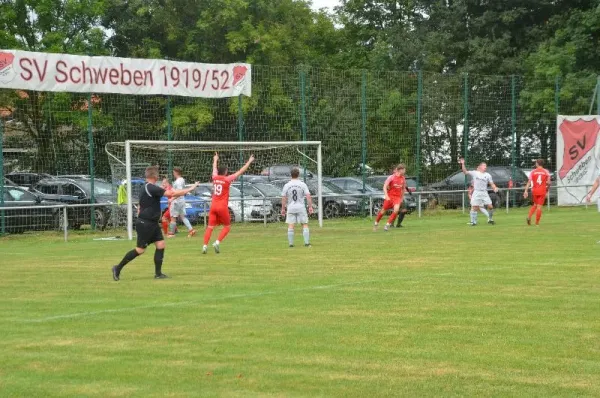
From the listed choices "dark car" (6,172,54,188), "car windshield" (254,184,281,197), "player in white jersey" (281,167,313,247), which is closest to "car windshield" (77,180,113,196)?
"dark car" (6,172,54,188)

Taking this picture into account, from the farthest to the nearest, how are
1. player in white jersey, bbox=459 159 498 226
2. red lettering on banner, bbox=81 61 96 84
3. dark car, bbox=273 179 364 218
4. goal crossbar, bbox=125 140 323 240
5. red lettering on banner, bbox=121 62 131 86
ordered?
1. dark car, bbox=273 179 364 218
2. red lettering on banner, bbox=121 62 131 86
3. player in white jersey, bbox=459 159 498 226
4. red lettering on banner, bbox=81 61 96 84
5. goal crossbar, bbox=125 140 323 240

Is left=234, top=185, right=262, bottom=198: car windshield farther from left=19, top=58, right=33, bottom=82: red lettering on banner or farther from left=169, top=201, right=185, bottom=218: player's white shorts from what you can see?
left=19, top=58, right=33, bottom=82: red lettering on banner

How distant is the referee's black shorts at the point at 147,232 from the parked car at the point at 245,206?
1660cm

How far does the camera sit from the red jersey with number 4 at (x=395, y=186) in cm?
3134

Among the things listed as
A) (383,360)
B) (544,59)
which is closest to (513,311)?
(383,360)

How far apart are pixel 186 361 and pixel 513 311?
470cm

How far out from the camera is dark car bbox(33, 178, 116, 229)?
105ft

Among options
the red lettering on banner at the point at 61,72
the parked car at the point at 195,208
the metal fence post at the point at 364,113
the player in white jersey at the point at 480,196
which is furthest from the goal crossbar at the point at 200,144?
the player in white jersey at the point at 480,196

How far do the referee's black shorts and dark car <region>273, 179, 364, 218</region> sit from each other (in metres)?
18.7

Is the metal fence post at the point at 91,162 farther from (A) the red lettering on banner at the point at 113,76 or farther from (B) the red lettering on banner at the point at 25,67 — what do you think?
(B) the red lettering on banner at the point at 25,67

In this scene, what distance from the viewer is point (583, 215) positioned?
35.7 m

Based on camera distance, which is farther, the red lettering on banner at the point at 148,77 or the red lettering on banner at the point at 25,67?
the red lettering on banner at the point at 148,77

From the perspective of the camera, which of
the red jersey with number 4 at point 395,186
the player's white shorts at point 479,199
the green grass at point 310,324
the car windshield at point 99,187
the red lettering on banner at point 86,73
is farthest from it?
the car windshield at point 99,187

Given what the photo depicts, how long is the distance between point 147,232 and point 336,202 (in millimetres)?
19746
